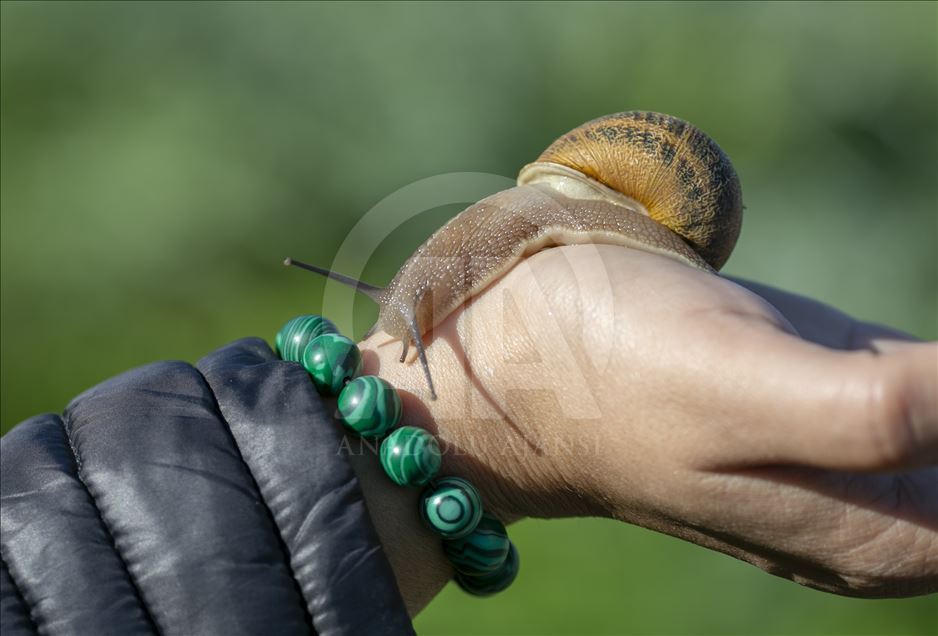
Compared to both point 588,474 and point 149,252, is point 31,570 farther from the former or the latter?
point 149,252

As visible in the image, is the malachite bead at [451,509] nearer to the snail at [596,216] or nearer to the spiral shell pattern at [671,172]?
the snail at [596,216]

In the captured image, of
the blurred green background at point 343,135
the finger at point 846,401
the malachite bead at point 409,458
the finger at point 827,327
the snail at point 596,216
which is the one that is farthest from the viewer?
the blurred green background at point 343,135

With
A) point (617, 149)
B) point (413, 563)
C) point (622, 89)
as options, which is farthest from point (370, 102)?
point (413, 563)

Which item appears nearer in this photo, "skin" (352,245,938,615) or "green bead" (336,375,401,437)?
"skin" (352,245,938,615)

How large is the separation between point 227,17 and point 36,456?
418cm

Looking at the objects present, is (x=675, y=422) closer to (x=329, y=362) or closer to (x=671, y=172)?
(x=329, y=362)

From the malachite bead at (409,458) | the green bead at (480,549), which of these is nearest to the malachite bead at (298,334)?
the malachite bead at (409,458)

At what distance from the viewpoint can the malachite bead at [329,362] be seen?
5.66 feet

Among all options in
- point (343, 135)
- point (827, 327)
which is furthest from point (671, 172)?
point (343, 135)

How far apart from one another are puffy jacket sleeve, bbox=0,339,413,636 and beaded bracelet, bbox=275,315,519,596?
12 cm

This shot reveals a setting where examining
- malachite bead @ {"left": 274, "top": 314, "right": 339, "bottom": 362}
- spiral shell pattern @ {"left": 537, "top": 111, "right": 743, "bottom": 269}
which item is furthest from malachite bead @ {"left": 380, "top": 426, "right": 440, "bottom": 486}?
spiral shell pattern @ {"left": 537, "top": 111, "right": 743, "bottom": 269}

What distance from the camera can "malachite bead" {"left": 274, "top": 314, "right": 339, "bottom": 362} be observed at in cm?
180

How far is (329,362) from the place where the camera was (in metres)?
1.73

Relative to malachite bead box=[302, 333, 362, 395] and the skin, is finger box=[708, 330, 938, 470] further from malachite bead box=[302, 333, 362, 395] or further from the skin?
malachite bead box=[302, 333, 362, 395]
